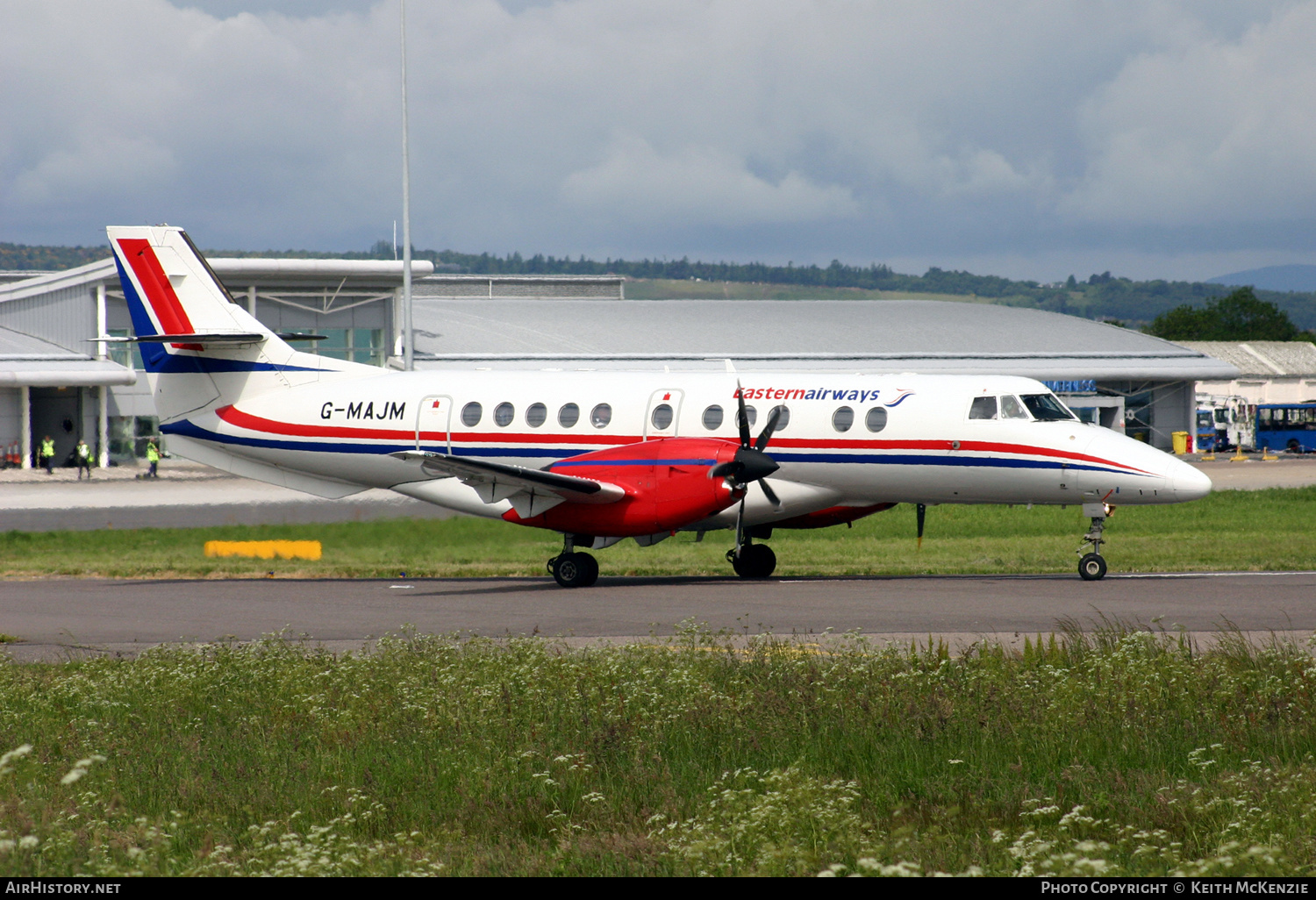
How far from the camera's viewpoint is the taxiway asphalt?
56.9ft

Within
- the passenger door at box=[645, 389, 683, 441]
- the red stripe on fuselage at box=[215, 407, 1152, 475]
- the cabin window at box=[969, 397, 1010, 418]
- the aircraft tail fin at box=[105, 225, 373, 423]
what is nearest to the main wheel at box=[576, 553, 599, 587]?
the red stripe on fuselage at box=[215, 407, 1152, 475]

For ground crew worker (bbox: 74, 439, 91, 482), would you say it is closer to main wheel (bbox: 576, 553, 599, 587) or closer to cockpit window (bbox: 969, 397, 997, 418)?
main wheel (bbox: 576, 553, 599, 587)

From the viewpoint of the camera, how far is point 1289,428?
86562 millimetres

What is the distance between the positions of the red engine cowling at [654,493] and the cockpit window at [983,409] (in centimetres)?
441

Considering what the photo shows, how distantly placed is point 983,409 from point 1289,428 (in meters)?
71.9

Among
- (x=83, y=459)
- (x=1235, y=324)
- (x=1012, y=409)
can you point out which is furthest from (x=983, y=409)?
(x=1235, y=324)

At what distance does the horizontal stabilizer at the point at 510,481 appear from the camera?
22844mm

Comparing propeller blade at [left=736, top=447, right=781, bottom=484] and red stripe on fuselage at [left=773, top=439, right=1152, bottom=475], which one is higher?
red stripe on fuselage at [left=773, top=439, right=1152, bottom=475]

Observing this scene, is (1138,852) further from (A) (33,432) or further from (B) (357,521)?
(A) (33,432)

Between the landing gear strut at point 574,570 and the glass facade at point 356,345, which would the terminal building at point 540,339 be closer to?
the glass facade at point 356,345

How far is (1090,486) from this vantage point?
23219 mm

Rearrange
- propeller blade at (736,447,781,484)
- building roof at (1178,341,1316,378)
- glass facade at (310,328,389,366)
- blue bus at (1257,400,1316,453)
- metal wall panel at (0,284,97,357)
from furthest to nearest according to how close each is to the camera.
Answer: building roof at (1178,341,1316,378) → blue bus at (1257,400,1316,453) → glass facade at (310,328,389,366) → metal wall panel at (0,284,97,357) → propeller blade at (736,447,781,484)

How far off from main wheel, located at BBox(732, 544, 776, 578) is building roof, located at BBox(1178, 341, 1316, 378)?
98.6 meters

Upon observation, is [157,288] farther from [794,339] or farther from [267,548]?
[794,339]
